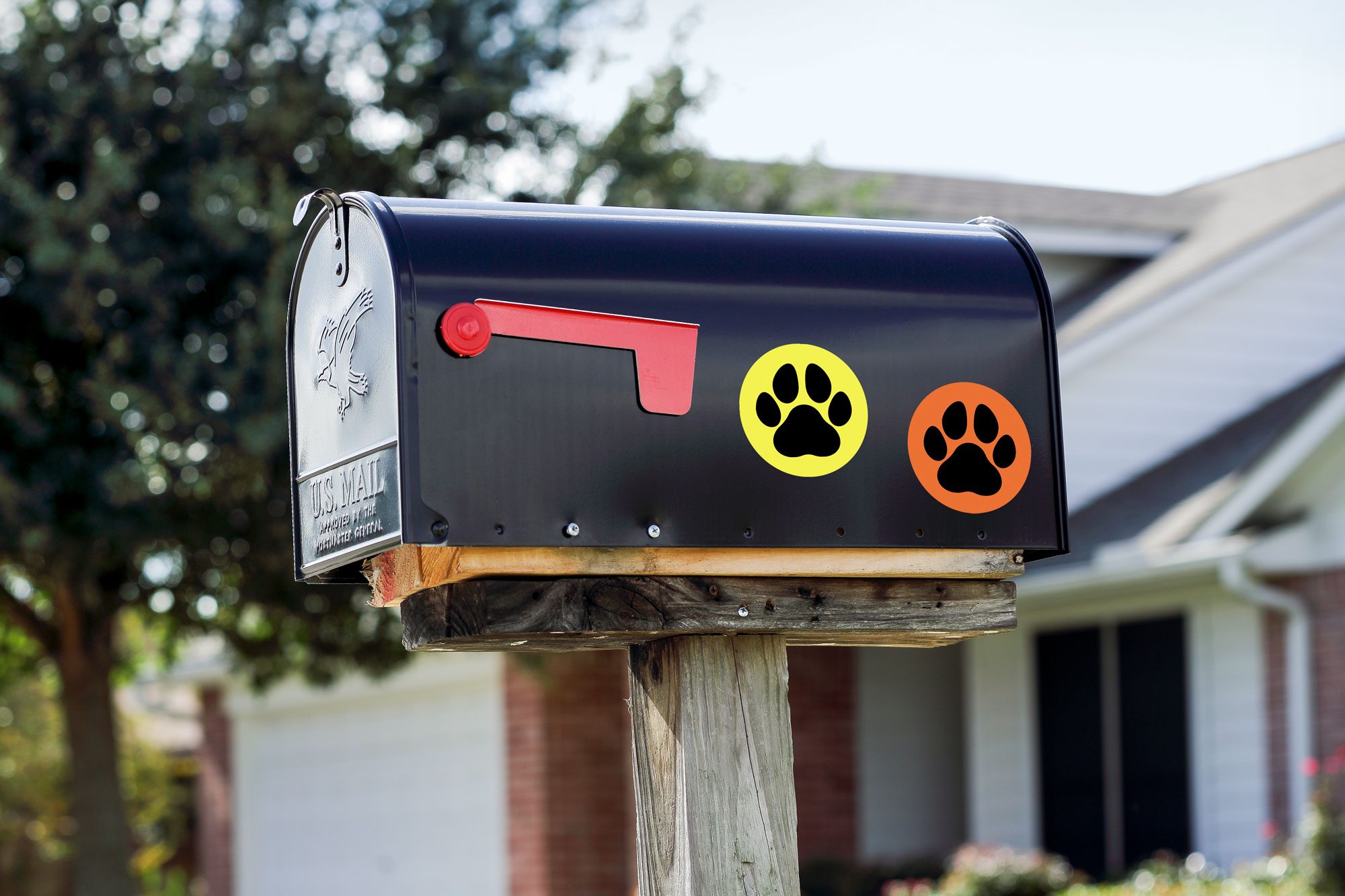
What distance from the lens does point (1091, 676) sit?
36.8 ft

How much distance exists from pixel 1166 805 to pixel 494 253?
897 cm

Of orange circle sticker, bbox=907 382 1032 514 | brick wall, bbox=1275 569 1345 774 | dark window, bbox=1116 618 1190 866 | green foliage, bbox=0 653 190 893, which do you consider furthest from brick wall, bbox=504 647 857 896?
orange circle sticker, bbox=907 382 1032 514

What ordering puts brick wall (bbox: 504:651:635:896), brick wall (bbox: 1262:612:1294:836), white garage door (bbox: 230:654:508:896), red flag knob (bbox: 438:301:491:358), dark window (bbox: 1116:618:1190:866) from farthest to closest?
white garage door (bbox: 230:654:508:896) → brick wall (bbox: 504:651:635:896) → dark window (bbox: 1116:618:1190:866) → brick wall (bbox: 1262:612:1294:836) → red flag knob (bbox: 438:301:491:358)

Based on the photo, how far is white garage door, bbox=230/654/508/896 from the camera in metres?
13.6

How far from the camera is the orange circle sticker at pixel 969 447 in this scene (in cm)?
282

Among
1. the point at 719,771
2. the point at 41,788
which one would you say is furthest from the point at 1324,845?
the point at 41,788

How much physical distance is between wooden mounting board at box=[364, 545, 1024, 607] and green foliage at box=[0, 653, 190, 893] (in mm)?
17581

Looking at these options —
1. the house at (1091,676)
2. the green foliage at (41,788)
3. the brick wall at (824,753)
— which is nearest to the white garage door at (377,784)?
the house at (1091,676)

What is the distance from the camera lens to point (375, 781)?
1509 centimetres

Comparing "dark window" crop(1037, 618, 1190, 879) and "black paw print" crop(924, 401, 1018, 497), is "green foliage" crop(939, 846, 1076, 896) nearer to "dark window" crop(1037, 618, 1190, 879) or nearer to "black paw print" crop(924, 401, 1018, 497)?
"dark window" crop(1037, 618, 1190, 879)

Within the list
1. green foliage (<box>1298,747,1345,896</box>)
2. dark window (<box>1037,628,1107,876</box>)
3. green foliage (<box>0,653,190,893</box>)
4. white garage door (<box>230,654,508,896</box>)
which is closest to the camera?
green foliage (<box>1298,747,1345,896</box>)

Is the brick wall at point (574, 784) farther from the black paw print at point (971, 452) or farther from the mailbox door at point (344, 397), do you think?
the black paw print at point (971, 452)

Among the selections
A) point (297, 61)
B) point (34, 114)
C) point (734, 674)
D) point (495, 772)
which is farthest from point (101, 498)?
point (734, 674)

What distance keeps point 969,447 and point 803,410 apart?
0.31m
